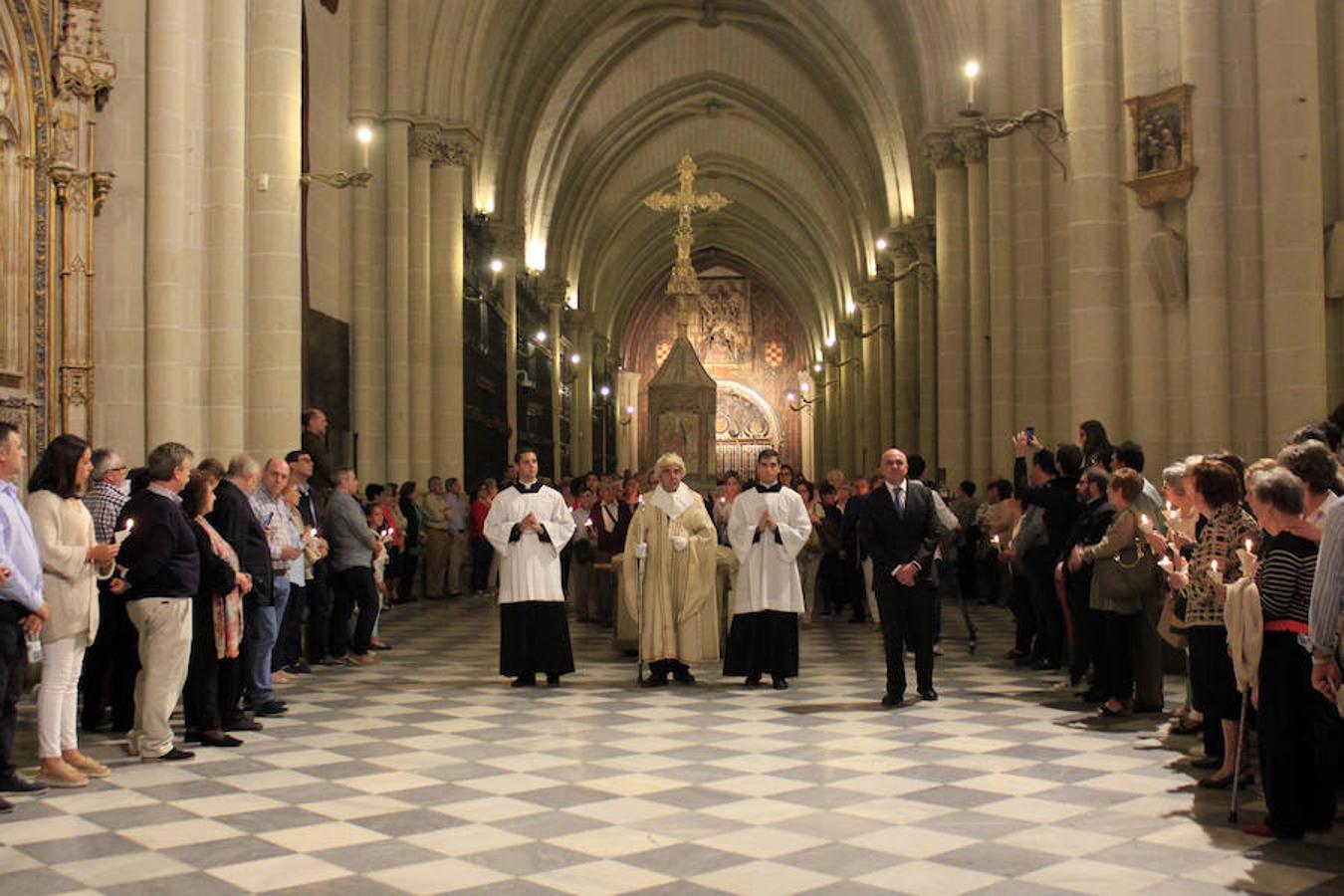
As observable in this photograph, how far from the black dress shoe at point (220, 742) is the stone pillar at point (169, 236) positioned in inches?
155

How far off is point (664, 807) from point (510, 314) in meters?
22.7

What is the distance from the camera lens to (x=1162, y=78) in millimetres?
11664

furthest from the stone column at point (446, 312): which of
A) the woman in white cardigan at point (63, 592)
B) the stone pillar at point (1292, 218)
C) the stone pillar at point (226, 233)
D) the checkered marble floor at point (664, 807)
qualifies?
the woman in white cardigan at point (63, 592)

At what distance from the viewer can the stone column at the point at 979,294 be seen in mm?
19359

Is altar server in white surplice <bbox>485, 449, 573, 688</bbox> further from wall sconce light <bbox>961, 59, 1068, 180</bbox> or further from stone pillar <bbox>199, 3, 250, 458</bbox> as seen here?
wall sconce light <bbox>961, 59, 1068, 180</bbox>

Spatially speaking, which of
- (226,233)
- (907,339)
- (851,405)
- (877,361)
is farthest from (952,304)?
(851,405)

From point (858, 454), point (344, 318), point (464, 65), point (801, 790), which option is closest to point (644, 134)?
point (858, 454)

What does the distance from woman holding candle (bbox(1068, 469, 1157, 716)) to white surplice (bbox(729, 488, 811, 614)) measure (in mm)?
2240

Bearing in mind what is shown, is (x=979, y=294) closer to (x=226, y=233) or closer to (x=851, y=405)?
(x=226, y=233)

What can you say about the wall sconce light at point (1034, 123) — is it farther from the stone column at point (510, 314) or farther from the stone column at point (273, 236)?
the stone column at point (510, 314)

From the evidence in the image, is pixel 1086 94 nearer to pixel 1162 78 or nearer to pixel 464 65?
pixel 1162 78

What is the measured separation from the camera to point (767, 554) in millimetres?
9914

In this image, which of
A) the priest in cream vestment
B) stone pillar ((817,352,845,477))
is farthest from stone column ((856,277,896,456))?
the priest in cream vestment

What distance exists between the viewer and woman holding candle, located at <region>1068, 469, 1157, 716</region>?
27.0 ft
